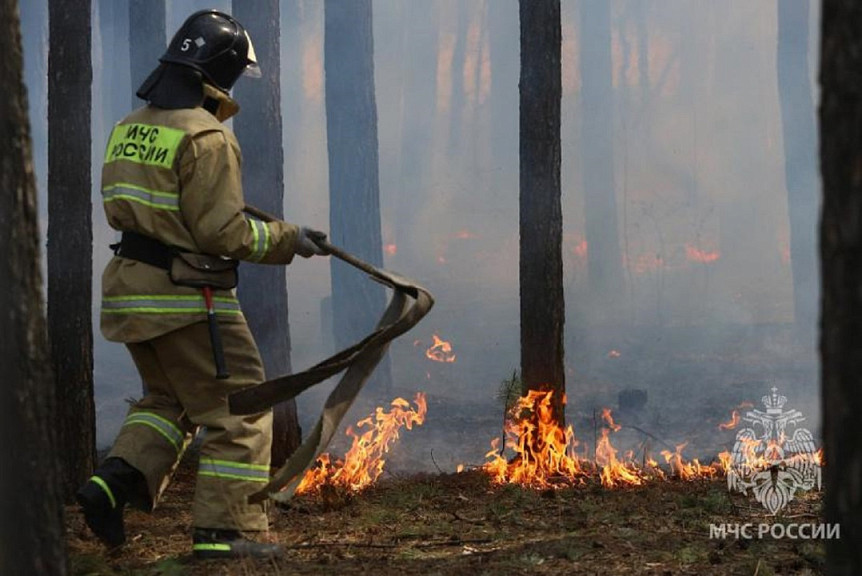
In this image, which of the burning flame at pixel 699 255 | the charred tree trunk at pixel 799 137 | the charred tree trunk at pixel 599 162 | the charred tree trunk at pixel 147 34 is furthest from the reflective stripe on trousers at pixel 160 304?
the burning flame at pixel 699 255

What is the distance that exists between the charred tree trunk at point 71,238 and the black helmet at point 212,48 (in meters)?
1.87

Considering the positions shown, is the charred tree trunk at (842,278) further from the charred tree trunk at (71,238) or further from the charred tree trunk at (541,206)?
the charred tree trunk at (71,238)

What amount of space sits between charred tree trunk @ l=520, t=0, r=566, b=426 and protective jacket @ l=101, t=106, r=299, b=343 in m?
2.76

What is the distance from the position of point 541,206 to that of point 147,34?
8.63 m

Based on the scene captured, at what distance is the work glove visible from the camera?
4.98m

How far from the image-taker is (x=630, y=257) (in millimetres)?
30797

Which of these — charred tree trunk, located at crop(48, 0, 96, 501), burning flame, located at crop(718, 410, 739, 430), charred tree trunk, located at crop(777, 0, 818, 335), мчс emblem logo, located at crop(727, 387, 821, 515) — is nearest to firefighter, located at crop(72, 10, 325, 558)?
charred tree trunk, located at crop(48, 0, 96, 501)

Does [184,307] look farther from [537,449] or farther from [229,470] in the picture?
[537,449]

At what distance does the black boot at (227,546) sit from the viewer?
4.82 metres

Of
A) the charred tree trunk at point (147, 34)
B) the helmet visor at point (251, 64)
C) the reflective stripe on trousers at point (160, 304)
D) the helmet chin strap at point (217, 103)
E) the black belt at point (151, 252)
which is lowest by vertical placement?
the reflective stripe on trousers at point (160, 304)

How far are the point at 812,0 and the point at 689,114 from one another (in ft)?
27.0

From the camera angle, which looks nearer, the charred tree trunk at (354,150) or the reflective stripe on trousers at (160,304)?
the reflective stripe on trousers at (160,304)

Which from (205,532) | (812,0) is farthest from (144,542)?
(812,0)

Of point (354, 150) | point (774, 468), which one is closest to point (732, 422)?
point (774, 468)
